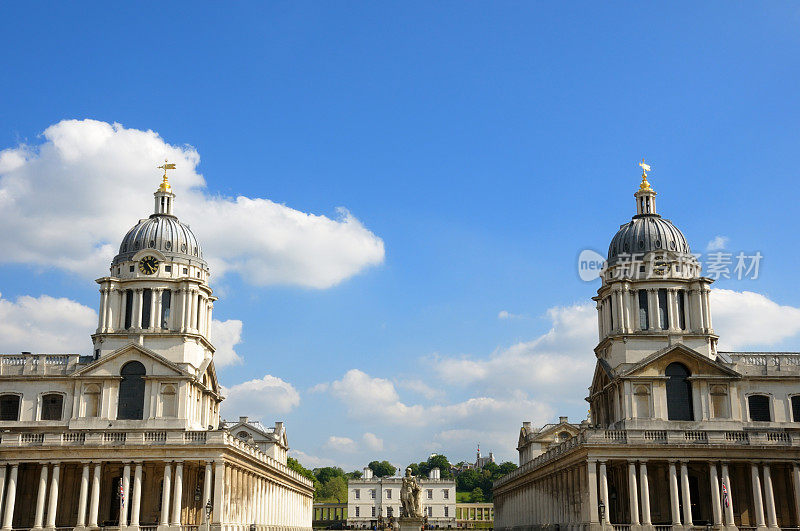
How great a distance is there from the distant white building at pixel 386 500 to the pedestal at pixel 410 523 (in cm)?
9836

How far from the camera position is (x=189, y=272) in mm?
78500

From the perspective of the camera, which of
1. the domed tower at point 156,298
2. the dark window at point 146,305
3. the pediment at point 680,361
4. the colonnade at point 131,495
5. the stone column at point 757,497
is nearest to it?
the colonnade at point 131,495

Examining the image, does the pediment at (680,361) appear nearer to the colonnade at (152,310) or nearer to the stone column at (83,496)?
the colonnade at (152,310)

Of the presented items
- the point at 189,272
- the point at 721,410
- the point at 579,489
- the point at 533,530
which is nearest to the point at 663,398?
the point at 721,410

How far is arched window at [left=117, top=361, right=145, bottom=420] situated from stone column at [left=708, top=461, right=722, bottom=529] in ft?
148

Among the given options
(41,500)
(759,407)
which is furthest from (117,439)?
(759,407)

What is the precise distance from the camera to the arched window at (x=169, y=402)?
237ft

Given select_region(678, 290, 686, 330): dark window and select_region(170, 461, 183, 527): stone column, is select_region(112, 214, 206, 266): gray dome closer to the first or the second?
select_region(170, 461, 183, 527): stone column

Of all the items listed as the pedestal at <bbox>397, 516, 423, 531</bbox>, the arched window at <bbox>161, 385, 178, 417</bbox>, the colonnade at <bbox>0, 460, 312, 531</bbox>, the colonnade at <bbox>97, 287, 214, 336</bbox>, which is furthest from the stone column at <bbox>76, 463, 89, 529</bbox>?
the pedestal at <bbox>397, 516, 423, 531</bbox>

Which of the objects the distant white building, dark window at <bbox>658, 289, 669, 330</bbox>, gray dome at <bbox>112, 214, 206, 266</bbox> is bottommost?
the distant white building

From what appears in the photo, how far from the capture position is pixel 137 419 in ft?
236

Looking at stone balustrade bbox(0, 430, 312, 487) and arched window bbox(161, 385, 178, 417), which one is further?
arched window bbox(161, 385, 178, 417)

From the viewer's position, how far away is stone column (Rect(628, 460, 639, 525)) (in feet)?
213

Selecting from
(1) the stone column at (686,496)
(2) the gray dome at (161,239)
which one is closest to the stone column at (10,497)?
(2) the gray dome at (161,239)
